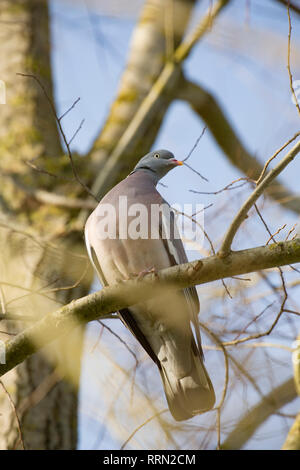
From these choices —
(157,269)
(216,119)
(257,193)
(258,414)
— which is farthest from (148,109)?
(257,193)

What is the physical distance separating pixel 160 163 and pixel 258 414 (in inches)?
76.9

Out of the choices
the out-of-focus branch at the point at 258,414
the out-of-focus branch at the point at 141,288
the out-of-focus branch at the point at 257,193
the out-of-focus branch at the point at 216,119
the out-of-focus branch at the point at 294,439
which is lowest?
the out-of-focus branch at the point at 258,414

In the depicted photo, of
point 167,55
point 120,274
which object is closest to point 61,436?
point 120,274

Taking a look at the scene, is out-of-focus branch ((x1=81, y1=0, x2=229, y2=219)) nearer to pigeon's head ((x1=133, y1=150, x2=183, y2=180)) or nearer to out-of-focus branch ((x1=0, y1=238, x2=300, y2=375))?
pigeon's head ((x1=133, y1=150, x2=183, y2=180))

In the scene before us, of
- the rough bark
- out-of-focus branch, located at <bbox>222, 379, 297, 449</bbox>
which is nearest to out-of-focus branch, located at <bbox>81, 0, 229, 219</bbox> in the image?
the rough bark

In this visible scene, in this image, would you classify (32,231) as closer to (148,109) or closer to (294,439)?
(148,109)

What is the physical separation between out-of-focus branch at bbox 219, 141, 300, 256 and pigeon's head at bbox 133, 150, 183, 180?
1.54 metres

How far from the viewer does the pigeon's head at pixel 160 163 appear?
412 cm

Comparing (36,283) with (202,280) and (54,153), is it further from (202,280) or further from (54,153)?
(202,280)

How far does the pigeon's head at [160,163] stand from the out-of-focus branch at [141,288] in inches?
55.3

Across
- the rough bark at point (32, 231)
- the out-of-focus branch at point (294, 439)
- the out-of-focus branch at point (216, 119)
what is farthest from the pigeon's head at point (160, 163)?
the out-of-focus branch at point (216, 119)

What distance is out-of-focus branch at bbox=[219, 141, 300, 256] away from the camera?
8.04 feet

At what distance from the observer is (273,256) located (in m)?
2.65

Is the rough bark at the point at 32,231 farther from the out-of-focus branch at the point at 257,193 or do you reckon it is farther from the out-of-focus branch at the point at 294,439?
the out-of-focus branch at the point at 294,439
